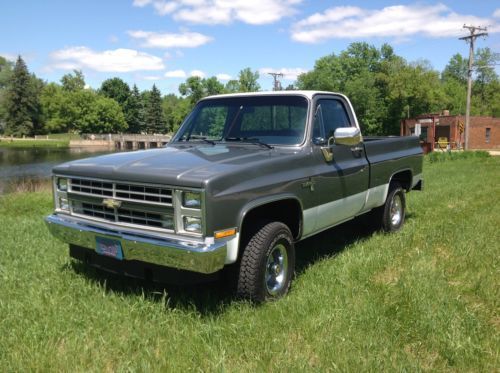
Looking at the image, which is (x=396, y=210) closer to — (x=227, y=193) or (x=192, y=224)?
(x=227, y=193)

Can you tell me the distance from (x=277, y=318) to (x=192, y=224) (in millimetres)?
1049

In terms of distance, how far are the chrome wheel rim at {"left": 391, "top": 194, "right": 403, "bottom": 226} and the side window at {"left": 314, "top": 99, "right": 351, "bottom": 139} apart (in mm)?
1815

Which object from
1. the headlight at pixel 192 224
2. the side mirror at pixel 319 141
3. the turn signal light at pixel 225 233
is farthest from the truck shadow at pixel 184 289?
the side mirror at pixel 319 141

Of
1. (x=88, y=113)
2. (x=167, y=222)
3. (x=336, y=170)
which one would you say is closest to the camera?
(x=167, y=222)

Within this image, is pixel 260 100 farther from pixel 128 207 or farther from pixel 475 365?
pixel 475 365

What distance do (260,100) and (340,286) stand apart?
2181 millimetres

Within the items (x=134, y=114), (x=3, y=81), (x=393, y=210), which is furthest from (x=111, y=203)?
(x=134, y=114)

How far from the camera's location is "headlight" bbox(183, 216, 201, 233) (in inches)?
142

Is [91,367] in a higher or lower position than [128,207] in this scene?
lower

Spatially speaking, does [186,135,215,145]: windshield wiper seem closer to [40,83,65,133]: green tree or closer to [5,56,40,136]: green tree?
[5,56,40,136]: green tree

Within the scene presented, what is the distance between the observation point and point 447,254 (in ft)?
18.8

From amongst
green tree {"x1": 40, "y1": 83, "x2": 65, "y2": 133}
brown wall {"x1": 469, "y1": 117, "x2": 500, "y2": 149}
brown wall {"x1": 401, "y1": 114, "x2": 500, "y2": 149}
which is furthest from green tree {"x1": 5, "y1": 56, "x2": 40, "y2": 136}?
brown wall {"x1": 469, "y1": 117, "x2": 500, "y2": 149}

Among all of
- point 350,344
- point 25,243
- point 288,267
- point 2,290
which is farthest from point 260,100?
point 25,243

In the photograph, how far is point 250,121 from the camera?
5215 millimetres
